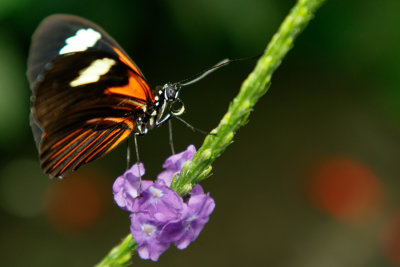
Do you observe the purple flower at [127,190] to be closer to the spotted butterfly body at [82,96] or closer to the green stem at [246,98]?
the green stem at [246,98]

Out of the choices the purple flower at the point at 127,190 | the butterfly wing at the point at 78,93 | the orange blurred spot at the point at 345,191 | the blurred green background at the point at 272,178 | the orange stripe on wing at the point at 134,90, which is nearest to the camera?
the purple flower at the point at 127,190

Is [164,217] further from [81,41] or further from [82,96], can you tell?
[81,41]

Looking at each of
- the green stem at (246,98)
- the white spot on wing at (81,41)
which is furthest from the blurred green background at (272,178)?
the green stem at (246,98)

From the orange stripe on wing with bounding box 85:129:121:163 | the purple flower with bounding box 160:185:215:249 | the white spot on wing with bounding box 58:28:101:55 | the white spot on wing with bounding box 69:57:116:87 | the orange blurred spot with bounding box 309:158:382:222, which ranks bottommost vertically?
the orange blurred spot with bounding box 309:158:382:222

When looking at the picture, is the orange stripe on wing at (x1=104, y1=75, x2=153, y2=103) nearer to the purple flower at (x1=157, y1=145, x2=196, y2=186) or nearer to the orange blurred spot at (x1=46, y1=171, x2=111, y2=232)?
the purple flower at (x1=157, y1=145, x2=196, y2=186)

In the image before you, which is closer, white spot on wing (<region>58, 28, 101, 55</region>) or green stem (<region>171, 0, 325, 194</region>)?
green stem (<region>171, 0, 325, 194</region>)

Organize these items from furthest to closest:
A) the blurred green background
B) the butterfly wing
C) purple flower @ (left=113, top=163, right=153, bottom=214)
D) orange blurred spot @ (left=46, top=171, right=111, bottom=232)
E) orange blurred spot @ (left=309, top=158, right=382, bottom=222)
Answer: orange blurred spot @ (left=309, top=158, right=382, bottom=222)
orange blurred spot @ (left=46, top=171, right=111, bottom=232)
the blurred green background
the butterfly wing
purple flower @ (left=113, top=163, right=153, bottom=214)

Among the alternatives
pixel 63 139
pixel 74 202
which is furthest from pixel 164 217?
pixel 74 202

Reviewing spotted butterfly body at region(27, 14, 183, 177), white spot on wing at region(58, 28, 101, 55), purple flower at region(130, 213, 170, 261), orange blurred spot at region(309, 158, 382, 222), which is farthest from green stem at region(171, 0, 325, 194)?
orange blurred spot at region(309, 158, 382, 222)
